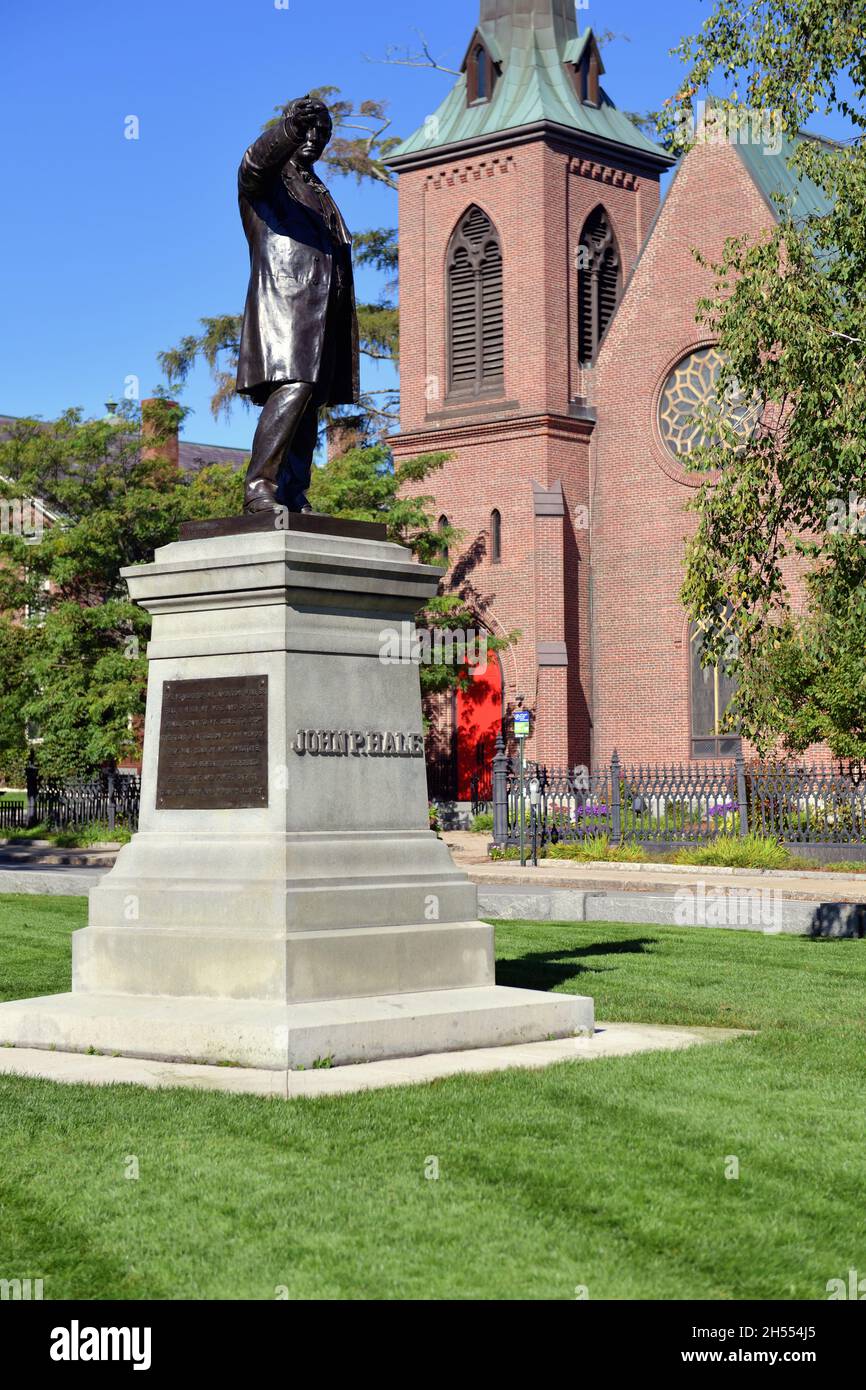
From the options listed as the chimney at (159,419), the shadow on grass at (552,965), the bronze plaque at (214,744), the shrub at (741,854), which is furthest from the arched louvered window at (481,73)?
the bronze plaque at (214,744)

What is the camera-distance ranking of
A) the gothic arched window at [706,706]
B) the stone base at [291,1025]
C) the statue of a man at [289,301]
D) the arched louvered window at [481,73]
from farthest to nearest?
the arched louvered window at [481,73], the gothic arched window at [706,706], the statue of a man at [289,301], the stone base at [291,1025]

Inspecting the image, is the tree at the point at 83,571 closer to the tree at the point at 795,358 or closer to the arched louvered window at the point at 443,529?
the arched louvered window at the point at 443,529

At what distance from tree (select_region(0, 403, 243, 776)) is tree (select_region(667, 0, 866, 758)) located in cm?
2132

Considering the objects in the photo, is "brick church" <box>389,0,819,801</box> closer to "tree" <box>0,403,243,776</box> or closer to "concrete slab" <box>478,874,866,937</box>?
"tree" <box>0,403,243,776</box>

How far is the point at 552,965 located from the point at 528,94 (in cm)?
3505

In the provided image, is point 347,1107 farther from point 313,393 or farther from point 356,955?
point 313,393

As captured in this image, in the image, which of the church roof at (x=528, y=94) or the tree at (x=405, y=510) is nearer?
the tree at (x=405, y=510)

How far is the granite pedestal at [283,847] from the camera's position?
30.5ft

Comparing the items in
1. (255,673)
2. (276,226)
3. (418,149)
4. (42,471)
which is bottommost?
(255,673)

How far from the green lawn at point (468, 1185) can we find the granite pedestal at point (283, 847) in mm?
1070
